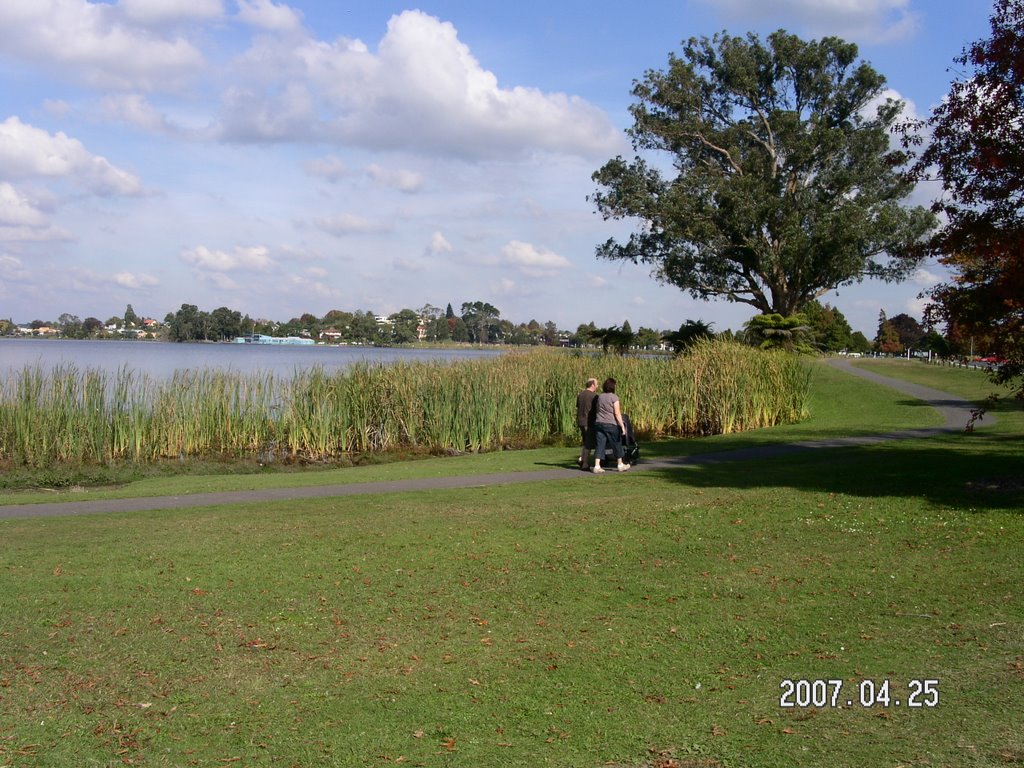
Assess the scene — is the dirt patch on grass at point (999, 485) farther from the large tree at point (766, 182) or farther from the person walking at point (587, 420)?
the large tree at point (766, 182)

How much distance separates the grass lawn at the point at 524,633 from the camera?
502 cm

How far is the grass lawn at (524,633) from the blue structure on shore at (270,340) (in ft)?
289

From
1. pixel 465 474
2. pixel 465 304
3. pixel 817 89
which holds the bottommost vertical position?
pixel 465 474

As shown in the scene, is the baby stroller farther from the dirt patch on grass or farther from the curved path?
the dirt patch on grass

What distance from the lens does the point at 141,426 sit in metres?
21.0

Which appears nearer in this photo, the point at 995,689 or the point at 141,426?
the point at 995,689

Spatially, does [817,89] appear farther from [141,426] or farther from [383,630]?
[383,630]

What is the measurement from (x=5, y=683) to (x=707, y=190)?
4046 cm

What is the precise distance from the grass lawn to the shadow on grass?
0.21 m

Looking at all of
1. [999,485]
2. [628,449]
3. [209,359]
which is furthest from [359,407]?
[209,359]

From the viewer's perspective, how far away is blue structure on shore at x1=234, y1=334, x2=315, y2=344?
9806 centimetres

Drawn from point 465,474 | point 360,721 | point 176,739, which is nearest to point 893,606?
point 360,721
